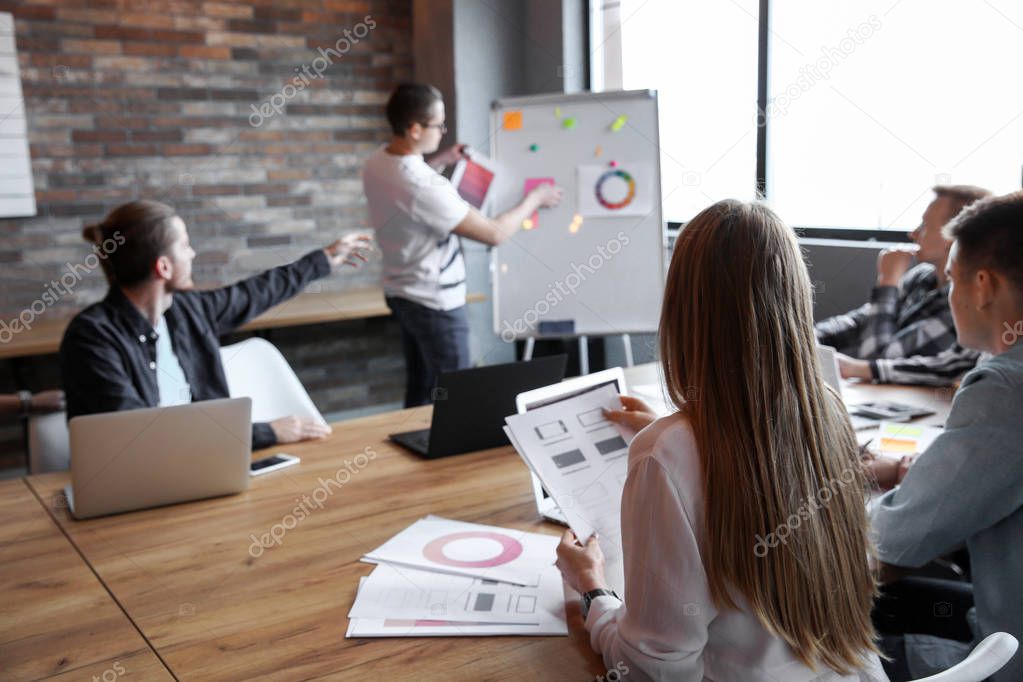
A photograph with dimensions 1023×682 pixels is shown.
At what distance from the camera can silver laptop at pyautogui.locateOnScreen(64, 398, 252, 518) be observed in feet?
5.65

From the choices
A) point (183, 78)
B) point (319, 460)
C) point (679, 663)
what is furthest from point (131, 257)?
point (183, 78)

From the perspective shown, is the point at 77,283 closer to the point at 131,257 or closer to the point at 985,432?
the point at 131,257

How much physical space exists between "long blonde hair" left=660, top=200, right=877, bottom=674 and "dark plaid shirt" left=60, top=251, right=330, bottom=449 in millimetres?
1374

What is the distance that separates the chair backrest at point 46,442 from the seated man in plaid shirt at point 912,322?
2157 mm

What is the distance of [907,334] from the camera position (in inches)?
116

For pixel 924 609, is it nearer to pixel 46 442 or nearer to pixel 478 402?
pixel 478 402

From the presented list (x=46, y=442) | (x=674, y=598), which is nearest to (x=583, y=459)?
(x=674, y=598)

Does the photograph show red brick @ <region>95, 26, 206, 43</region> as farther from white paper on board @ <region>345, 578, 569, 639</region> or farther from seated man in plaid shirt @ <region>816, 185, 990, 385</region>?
white paper on board @ <region>345, 578, 569, 639</region>

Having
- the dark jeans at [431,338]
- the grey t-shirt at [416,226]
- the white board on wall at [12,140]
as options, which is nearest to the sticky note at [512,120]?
the grey t-shirt at [416,226]

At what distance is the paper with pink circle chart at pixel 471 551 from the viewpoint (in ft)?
4.91

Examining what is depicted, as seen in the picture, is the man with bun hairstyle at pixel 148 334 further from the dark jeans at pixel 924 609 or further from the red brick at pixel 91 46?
the red brick at pixel 91 46

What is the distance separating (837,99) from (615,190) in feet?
3.05

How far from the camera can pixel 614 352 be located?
4.80m

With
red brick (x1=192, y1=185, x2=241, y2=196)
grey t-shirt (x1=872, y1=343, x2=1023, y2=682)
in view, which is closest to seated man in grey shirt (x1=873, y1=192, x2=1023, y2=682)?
grey t-shirt (x1=872, y1=343, x2=1023, y2=682)
